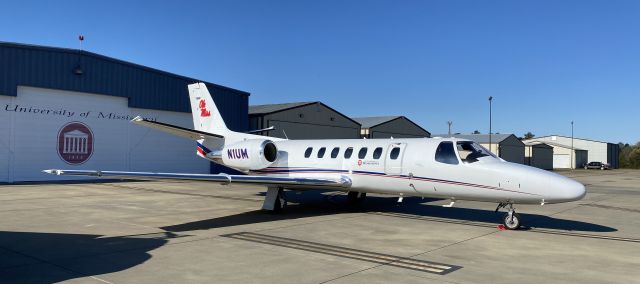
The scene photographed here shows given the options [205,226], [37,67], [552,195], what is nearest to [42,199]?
[205,226]

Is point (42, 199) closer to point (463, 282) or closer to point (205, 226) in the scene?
point (205, 226)

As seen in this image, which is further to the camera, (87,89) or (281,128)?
(281,128)

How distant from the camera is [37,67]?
79.2ft

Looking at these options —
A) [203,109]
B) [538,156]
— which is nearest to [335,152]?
[203,109]

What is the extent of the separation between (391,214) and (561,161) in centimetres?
8603

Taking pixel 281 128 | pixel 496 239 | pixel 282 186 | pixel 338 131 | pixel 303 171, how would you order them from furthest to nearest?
pixel 338 131, pixel 281 128, pixel 303 171, pixel 282 186, pixel 496 239

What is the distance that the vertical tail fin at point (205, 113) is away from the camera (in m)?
18.7

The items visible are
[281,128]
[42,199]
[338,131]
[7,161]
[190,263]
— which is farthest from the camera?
[338,131]

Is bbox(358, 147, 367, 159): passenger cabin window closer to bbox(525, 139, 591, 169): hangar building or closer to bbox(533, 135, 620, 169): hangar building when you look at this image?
bbox(525, 139, 591, 169): hangar building

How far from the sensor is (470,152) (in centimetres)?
1176

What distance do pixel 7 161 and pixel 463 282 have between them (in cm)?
2449

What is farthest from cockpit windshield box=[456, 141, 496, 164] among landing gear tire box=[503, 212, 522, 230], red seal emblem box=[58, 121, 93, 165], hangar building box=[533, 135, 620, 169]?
hangar building box=[533, 135, 620, 169]

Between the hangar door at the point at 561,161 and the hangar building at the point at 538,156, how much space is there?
20.9ft

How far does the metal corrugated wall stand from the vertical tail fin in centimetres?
986
